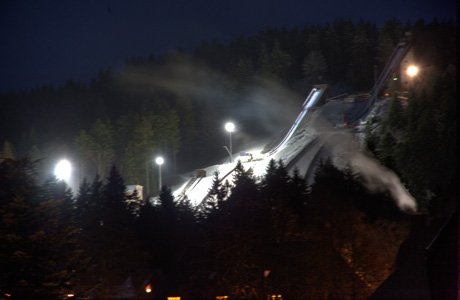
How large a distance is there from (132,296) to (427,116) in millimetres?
29668

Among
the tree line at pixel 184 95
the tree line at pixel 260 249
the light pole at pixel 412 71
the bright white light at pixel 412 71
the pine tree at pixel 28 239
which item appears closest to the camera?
the pine tree at pixel 28 239

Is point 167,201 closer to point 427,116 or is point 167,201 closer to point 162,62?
point 427,116

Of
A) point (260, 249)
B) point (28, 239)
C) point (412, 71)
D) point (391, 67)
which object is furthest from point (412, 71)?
point (28, 239)

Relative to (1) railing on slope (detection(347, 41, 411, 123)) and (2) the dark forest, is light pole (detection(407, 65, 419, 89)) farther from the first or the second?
(1) railing on slope (detection(347, 41, 411, 123))

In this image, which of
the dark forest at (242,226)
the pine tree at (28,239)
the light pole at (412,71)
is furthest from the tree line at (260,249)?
the light pole at (412,71)

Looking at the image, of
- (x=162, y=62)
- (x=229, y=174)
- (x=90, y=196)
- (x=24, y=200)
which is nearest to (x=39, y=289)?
(x=24, y=200)

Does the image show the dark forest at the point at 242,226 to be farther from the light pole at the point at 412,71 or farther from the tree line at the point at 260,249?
the light pole at the point at 412,71

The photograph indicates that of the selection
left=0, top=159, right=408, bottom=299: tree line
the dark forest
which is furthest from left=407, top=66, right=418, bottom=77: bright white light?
left=0, top=159, right=408, bottom=299: tree line

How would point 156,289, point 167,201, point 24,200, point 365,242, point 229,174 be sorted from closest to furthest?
1. point 24,200
2. point 365,242
3. point 156,289
4. point 167,201
5. point 229,174

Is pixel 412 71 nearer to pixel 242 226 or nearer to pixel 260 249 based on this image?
pixel 242 226

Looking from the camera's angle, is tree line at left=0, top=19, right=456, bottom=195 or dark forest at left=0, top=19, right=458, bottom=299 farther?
tree line at left=0, top=19, right=456, bottom=195

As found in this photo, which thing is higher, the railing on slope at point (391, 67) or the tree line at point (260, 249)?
the railing on slope at point (391, 67)

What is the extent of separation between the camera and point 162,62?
148 metres

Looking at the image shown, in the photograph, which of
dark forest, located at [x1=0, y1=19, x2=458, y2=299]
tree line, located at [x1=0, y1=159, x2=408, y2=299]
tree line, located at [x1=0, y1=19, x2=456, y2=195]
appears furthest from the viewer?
tree line, located at [x1=0, y1=19, x2=456, y2=195]
